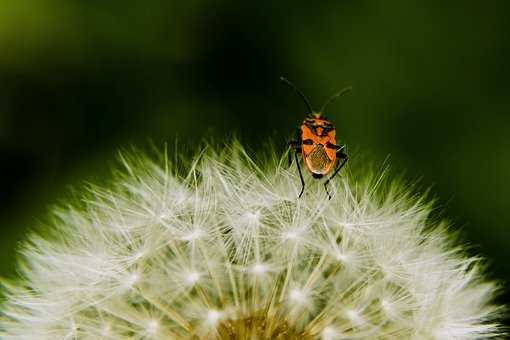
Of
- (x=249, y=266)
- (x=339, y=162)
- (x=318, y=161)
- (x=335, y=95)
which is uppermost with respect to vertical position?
(x=335, y=95)

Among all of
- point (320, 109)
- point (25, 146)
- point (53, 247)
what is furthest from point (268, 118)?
point (53, 247)

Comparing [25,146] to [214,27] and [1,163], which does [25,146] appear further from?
[214,27]

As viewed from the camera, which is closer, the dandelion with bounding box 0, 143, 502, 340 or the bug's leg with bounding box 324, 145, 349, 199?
the dandelion with bounding box 0, 143, 502, 340

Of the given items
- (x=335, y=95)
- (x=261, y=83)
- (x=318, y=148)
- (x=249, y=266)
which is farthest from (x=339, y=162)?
(x=261, y=83)

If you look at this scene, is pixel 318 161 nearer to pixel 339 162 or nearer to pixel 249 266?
pixel 339 162

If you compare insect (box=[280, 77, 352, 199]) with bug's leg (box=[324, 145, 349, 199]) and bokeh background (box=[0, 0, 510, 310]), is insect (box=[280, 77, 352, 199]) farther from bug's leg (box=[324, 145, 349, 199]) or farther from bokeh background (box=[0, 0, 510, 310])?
bokeh background (box=[0, 0, 510, 310])

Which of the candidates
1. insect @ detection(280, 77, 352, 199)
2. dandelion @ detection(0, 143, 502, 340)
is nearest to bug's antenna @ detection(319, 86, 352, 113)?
dandelion @ detection(0, 143, 502, 340)
